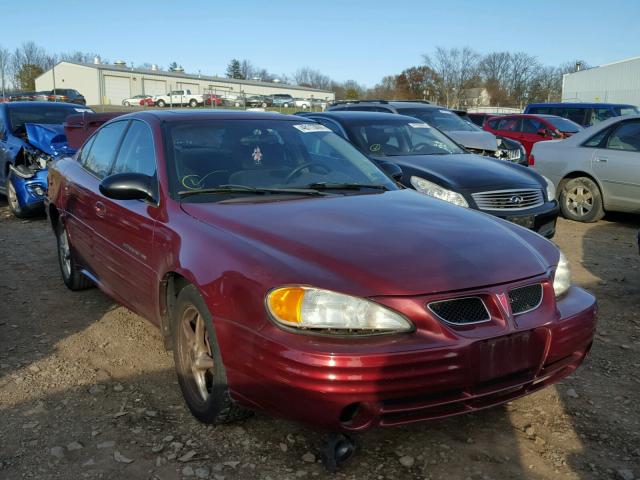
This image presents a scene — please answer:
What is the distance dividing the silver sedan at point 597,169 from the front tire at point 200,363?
6.79 metres

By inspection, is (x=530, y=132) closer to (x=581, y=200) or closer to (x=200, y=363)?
(x=581, y=200)

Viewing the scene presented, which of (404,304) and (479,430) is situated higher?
(404,304)

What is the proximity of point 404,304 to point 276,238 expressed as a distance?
2.25 feet

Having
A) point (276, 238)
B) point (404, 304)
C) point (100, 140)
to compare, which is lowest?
point (404, 304)

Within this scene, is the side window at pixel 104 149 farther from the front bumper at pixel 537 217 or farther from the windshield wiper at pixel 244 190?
the front bumper at pixel 537 217

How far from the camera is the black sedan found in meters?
6.25

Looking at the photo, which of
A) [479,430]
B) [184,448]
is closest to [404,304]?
[479,430]

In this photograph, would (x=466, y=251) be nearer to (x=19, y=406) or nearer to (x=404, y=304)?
(x=404, y=304)

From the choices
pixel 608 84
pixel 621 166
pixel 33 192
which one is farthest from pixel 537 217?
pixel 608 84

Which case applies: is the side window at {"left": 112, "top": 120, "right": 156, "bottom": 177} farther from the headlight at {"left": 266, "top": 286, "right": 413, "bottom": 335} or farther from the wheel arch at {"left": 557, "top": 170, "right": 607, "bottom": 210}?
the wheel arch at {"left": 557, "top": 170, "right": 607, "bottom": 210}

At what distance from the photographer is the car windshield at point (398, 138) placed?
748 cm

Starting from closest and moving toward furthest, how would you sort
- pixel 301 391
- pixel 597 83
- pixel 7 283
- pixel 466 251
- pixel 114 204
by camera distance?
pixel 301 391 < pixel 466 251 < pixel 114 204 < pixel 7 283 < pixel 597 83

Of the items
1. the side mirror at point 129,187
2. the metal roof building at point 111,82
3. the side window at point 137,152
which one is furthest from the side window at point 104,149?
the metal roof building at point 111,82

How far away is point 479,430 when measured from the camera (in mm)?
3076
